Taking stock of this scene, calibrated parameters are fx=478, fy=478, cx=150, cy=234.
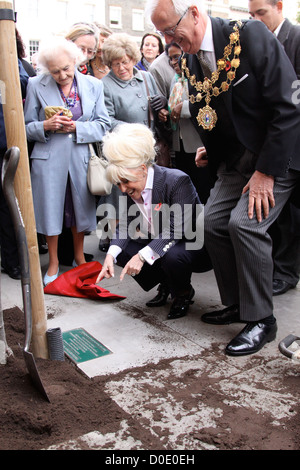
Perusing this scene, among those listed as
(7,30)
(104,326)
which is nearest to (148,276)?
(104,326)

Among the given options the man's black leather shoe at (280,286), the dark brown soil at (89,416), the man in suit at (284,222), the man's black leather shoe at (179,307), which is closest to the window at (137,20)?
the man in suit at (284,222)

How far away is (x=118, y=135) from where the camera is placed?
300cm

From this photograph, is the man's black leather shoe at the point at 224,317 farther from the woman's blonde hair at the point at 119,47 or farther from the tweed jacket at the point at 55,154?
the woman's blonde hair at the point at 119,47

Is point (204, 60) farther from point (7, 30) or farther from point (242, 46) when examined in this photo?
point (7, 30)

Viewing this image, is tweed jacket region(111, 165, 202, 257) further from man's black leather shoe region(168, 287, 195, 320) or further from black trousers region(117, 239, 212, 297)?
man's black leather shoe region(168, 287, 195, 320)

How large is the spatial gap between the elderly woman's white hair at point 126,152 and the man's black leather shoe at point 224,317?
104 cm

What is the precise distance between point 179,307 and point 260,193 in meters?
1.04

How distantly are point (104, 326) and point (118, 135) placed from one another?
49.0 inches

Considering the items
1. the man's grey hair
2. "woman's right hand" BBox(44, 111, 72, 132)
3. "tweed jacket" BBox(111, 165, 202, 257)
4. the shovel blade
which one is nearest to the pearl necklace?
"woman's right hand" BBox(44, 111, 72, 132)

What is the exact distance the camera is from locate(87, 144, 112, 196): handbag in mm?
4047

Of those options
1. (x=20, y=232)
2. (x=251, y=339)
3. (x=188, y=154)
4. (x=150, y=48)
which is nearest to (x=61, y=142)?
(x=188, y=154)

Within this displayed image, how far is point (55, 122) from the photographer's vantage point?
385cm

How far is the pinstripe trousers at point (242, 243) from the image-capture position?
8.82ft

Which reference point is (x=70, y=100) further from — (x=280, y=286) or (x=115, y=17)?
(x=115, y=17)
